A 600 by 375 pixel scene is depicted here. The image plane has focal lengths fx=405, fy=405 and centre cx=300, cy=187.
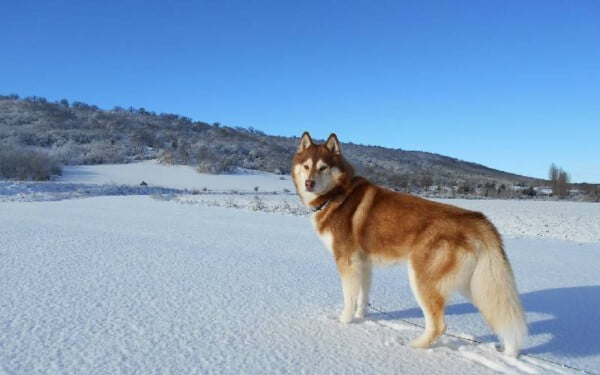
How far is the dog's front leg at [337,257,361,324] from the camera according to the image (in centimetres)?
409

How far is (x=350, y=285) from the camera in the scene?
413 centimetres

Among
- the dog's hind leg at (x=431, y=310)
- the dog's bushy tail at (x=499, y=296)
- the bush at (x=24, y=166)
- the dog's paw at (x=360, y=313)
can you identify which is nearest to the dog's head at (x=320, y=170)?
the dog's paw at (x=360, y=313)

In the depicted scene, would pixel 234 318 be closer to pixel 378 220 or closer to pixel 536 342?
pixel 378 220

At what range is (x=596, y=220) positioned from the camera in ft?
67.7

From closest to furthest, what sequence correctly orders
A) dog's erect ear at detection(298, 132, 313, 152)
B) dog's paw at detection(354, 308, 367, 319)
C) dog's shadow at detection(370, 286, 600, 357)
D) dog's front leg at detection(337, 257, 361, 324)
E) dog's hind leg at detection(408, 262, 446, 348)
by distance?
dog's hind leg at detection(408, 262, 446, 348), dog's shadow at detection(370, 286, 600, 357), dog's front leg at detection(337, 257, 361, 324), dog's paw at detection(354, 308, 367, 319), dog's erect ear at detection(298, 132, 313, 152)

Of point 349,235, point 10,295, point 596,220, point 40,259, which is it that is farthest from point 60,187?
point 596,220

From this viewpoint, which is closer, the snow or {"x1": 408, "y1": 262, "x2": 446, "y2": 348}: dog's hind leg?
{"x1": 408, "y1": 262, "x2": 446, "y2": 348}: dog's hind leg

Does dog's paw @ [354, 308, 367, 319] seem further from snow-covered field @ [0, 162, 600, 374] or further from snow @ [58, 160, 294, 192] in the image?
snow @ [58, 160, 294, 192]

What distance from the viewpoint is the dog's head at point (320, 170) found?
437 cm

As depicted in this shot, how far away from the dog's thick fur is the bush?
4009 centimetres

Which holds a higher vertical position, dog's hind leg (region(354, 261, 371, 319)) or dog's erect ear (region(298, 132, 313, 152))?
dog's erect ear (region(298, 132, 313, 152))

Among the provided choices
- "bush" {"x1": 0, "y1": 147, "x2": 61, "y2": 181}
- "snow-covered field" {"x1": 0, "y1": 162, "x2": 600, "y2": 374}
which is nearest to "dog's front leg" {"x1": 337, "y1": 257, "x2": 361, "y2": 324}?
"snow-covered field" {"x1": 0, "y1": 162, "x2": 600, "y2": 374}

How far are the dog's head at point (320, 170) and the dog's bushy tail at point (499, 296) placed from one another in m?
1.66

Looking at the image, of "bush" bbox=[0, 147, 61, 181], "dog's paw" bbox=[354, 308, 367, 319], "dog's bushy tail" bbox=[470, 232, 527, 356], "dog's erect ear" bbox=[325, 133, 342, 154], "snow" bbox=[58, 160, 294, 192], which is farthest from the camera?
"snow" bbox=[58, 160, 294, 192]
